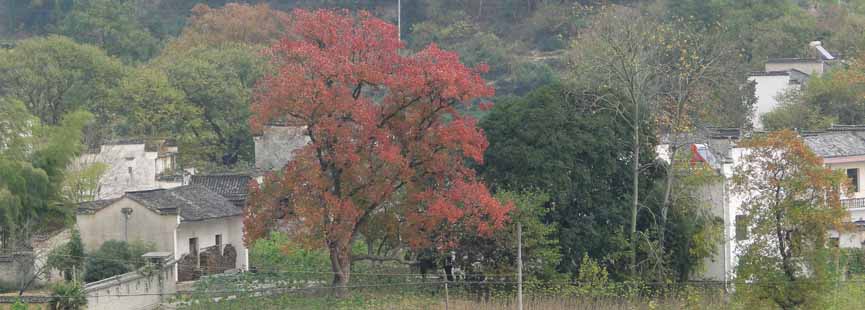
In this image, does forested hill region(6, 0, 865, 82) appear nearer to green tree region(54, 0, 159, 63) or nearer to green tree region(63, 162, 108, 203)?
green tree region(54, 0, 159, 63)

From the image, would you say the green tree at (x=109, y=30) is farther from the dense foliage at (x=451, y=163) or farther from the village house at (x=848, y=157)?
the village house at (x=848, y=157)

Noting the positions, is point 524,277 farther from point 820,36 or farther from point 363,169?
point 820,36

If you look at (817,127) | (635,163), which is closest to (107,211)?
(635,163)

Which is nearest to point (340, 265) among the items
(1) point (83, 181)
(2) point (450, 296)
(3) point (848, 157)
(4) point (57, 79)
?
(2) point (450, 296)

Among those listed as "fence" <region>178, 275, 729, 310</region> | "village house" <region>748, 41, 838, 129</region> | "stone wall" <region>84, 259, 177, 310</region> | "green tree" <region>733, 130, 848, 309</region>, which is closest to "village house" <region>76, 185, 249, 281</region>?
"stone wall" <region>84, 259, 177, 310</region>

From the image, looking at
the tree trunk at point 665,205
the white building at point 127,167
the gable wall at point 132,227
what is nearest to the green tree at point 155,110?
the white building at point 127,167

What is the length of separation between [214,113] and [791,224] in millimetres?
33411

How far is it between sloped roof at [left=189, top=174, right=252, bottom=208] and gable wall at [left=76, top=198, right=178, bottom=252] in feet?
19.2

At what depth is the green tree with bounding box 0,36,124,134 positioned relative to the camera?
5097 centimetres

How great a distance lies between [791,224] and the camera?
23.3 m

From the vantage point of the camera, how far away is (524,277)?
90.9ft

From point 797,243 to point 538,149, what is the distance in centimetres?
708

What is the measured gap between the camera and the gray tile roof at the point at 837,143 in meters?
35.7

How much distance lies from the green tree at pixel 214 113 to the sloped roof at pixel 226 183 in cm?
1274
